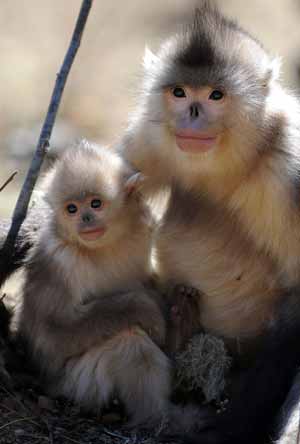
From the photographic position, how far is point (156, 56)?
5.02 metres

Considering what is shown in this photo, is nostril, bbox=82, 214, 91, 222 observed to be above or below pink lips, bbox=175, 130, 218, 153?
below

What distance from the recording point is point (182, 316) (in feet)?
16.0

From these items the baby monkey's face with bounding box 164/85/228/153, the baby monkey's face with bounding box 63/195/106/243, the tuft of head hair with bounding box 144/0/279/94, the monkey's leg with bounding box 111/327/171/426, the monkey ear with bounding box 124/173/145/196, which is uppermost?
the tuft of head hair with bounding box 144/0/279/94

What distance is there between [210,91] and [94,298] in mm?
1034

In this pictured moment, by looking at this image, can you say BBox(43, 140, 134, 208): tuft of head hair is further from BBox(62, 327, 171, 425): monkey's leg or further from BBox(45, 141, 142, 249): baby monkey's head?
BBox(62, 327, 171, 425): monkey's leg

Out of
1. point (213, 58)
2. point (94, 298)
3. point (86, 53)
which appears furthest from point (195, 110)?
point (86, 53)

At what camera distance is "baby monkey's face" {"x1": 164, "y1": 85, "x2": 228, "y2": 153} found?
14.8 feet

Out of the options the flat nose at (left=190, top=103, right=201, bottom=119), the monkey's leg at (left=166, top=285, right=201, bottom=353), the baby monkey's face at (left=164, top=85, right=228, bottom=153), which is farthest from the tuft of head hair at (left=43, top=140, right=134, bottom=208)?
the monkey's leg at (left=166, top=285, right=201, bottom=353)

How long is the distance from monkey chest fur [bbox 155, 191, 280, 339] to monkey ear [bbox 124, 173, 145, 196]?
0.84 ft

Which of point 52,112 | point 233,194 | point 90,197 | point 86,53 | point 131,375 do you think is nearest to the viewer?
point 131,375

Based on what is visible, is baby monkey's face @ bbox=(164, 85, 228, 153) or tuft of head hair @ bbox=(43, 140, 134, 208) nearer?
baby monkey's face @ bbox=(164, 85, 228, 153)

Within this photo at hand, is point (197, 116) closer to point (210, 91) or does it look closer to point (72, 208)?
point (210, 91)

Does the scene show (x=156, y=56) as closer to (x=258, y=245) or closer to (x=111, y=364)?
(x=258, y=245)

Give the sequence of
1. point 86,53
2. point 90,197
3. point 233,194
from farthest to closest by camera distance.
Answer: point 86,53 → point 233,194 → point 90,197
